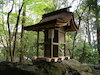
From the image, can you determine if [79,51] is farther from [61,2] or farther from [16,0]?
[16,0]

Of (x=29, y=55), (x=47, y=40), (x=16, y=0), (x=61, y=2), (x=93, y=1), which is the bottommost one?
(x=29, y=55)

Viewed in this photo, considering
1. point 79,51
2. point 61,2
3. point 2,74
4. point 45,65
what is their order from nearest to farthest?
point 2,74 < point 45,65 < point 79,51 < point 61,2

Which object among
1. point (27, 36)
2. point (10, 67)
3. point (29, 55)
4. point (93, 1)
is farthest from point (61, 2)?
point (10, 67)

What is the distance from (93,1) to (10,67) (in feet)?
27.8

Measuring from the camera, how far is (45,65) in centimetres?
392

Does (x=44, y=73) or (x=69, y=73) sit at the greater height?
(x=44, y=73)

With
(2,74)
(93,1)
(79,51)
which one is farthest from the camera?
(79,51)

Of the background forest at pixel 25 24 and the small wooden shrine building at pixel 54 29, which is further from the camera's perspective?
the background forest at pixel 25 24

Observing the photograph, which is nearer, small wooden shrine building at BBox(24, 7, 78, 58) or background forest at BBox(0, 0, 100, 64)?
small wooden shrine building at BBox(24, 7, 78, 58)

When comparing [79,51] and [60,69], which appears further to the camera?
[79,51]

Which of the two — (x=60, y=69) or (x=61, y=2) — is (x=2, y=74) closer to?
(x=60, y=69)

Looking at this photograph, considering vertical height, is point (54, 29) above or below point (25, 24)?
below

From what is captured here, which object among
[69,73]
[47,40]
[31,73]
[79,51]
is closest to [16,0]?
[47,40]

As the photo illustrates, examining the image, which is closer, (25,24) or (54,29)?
(54,29)
